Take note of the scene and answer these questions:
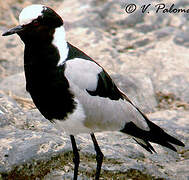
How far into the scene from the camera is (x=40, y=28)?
3.47m

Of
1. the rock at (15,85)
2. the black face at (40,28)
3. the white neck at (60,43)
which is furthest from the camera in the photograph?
the rock at (15,85)

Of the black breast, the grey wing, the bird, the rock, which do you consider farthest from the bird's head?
the rock

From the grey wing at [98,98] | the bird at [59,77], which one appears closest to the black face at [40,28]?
the bird at [59,77]

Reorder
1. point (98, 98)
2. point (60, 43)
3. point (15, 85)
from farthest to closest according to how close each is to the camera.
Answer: point (15, 85) → point (98, 98) → point (60, 43)

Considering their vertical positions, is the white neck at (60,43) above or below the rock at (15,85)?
above

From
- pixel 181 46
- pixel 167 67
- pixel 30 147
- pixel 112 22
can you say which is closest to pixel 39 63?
pixel 30 147

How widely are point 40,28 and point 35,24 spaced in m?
0.05

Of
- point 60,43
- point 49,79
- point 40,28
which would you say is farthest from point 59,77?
point 40,28

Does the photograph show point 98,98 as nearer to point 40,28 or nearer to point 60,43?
point 60,43

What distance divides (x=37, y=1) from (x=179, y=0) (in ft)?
8.93

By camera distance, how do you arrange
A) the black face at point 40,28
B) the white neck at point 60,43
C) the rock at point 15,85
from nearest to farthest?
the black face at point 40,28 < the white neck at point 60,43 < the rock at point 15,85

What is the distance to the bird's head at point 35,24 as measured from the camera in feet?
11.3

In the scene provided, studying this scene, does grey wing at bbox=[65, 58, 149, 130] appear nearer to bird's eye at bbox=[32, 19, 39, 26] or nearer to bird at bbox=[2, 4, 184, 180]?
bird at bbox=[2, 4, 184, 180]

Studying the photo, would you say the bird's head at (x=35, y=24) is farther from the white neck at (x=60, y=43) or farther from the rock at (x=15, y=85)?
the rock at (x=15, y=85)
